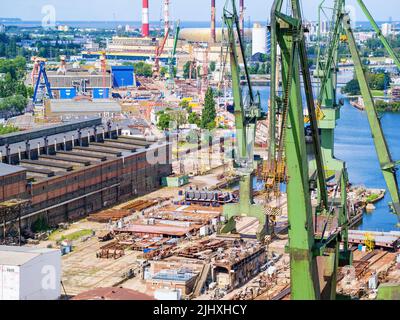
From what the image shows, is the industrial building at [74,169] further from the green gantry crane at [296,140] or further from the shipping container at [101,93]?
the shipping container at [101,93]

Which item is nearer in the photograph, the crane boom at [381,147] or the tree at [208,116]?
the crane boom at [381,147]

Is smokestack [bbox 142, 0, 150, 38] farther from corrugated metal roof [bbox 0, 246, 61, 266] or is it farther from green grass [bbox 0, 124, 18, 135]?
corrugated metal roof [bbox 0, 246, 61, 266]

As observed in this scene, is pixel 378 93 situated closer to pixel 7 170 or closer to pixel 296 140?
pixel 7 170

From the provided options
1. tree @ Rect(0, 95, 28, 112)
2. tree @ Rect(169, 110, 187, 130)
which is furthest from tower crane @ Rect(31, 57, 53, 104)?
tree @ Rect(169, 110, 187, 130)

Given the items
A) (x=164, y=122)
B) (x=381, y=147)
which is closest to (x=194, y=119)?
(x=164, y=122)

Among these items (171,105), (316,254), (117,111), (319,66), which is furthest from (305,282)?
(171,105)

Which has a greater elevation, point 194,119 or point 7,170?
point 7,170

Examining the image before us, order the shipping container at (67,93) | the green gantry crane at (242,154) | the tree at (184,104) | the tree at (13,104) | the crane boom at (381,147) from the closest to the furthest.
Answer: the crane boom at (381,147), the green gantry crane at (242,154), the tree at (13,104), the tree at (184,104), the shipping container at (67,93)

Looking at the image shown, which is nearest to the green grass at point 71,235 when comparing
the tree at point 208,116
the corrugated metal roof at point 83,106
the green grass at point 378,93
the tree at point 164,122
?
the tree at point 164,122
